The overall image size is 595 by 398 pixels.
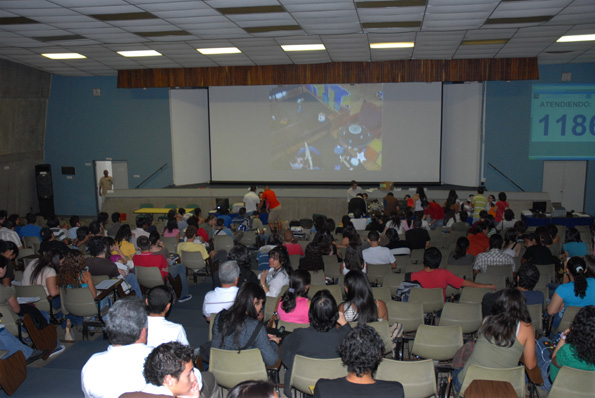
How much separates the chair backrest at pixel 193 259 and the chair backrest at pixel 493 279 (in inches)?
163

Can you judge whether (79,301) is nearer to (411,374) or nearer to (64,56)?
(411,374)

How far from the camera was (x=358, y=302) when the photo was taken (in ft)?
14.4

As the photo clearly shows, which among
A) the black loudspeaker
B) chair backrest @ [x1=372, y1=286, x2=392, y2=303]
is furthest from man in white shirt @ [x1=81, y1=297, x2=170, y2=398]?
the black loudspeaker

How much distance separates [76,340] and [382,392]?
4.42m

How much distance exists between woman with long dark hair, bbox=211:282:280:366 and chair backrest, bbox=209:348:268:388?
10cm

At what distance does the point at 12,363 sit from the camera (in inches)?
164

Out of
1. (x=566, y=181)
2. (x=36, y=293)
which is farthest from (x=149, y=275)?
(x=566, y=181)

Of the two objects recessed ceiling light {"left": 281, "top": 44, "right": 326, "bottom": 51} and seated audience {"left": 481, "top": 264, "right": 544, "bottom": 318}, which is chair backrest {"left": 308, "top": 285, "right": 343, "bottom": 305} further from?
recessed ceiling light {"left": 281, "top": 44, "right": 326, "bottom": 51}

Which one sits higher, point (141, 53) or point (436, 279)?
point (141, 53)

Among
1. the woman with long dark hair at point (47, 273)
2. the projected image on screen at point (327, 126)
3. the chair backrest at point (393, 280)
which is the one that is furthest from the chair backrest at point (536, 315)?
the projected image on screen at point (327, 126)

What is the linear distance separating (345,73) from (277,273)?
8.65m

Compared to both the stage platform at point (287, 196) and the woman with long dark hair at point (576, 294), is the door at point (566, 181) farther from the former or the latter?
the woman with long dark hair at point (576, 294)

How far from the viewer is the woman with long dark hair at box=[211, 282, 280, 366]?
3785mm

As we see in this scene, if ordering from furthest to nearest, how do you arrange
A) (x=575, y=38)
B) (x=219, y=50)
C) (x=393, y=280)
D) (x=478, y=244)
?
(x=219, y=50) < (x=575, y=38) < (x=478, y=244) < (x=393, y=280)
